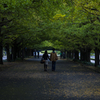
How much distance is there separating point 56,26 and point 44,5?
13.1 metres

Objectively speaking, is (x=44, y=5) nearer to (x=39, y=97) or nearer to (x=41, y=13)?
(x=41, y=13)

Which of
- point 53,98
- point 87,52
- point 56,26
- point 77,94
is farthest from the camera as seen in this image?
point 87,52

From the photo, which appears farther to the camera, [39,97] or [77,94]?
[77,94]

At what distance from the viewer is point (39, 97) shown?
7965 mm

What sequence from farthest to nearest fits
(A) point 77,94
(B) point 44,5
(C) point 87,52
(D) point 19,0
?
(C) point 87,52 < (B) point 44,5 < (D) point 19,0 < (A) point 77,94

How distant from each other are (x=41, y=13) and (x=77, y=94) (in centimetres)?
836

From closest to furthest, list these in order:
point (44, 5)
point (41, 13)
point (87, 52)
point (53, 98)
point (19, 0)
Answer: point (53, 98) < point (19, 0) < point (44, 5) < point (41, 13) < point (87, 52)

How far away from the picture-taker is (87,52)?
111ft

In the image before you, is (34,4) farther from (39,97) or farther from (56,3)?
(39,97)

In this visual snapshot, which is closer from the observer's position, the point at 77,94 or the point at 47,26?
the point at 77,94

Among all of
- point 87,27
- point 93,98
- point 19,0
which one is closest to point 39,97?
point 93,98

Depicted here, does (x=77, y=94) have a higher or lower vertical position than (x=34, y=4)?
lower

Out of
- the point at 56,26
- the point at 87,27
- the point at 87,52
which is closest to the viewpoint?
the point at 87,27

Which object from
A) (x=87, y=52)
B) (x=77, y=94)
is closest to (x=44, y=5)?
(x=77, y=94)
